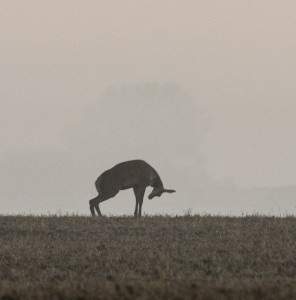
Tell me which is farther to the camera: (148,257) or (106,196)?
(106,196)

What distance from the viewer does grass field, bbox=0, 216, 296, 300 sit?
13.5 m

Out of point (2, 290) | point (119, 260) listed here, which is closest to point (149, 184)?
point (119, 260)

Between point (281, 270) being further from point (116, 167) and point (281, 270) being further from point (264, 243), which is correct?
point (116, 167)

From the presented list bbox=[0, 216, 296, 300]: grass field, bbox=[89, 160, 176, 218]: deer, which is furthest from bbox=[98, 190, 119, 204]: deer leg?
bbox=[0, 216, 296, 300]: grass field

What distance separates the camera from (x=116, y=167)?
29891mm

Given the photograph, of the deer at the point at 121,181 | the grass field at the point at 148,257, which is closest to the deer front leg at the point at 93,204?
the deer at the point at 121,181

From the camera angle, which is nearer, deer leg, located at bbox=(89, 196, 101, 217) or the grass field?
the grass field

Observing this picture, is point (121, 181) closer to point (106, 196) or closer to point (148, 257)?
point (106, 196)

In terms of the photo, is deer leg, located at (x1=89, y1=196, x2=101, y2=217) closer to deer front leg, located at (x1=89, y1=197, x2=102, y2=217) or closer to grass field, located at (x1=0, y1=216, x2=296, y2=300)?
deer front leg, located at (x1=89, y1=197, x2=102, y2=217)

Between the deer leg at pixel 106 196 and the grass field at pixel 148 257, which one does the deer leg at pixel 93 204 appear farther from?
the grass field at pixel 148 257

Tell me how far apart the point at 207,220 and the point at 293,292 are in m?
12.2

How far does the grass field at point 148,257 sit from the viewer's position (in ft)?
44.4

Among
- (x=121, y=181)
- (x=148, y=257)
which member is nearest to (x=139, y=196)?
(x=121, y=181)

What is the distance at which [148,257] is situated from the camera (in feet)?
61.5
